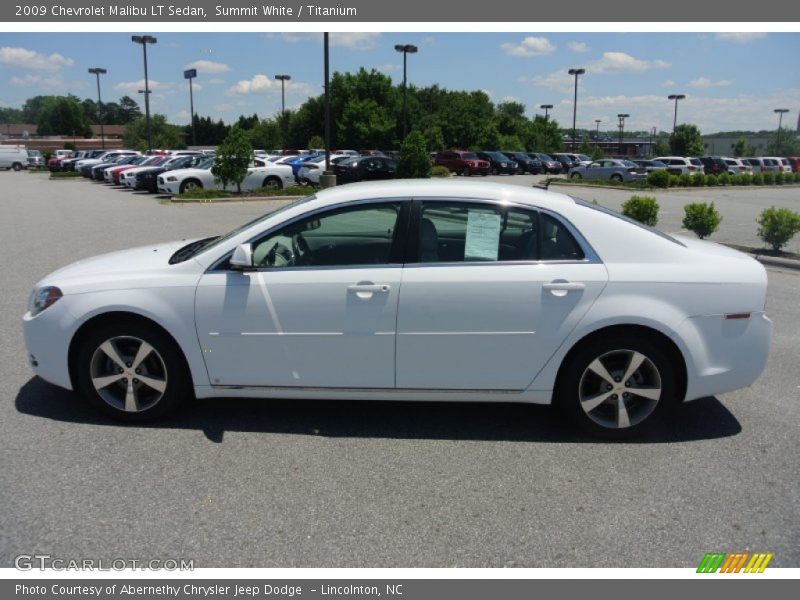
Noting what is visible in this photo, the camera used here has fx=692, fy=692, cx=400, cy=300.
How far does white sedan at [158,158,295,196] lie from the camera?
24656 millimetres

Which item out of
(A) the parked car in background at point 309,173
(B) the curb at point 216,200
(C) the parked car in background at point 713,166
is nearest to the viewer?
(B) the curb at point 216,200

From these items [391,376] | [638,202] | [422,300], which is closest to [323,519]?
[391,376]

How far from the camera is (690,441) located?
446cm

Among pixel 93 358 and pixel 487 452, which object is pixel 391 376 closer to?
pixel 487 452

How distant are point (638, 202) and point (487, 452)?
972cm

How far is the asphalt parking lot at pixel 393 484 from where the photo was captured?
3.26m

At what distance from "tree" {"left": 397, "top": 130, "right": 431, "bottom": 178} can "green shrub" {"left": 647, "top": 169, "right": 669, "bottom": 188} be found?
11654mm

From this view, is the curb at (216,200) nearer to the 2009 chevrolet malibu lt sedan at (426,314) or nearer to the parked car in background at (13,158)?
the 2009 chevrolet malibu lt sedan at (426,314)

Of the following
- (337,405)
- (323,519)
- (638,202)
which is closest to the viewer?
(323,519)

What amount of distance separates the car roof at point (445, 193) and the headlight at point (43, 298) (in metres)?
1.83

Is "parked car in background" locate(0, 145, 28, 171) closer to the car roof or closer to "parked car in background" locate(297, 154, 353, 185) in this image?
"parked car in background" locate(297, 154, 353, 185)

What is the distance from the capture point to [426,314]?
13.9 ft

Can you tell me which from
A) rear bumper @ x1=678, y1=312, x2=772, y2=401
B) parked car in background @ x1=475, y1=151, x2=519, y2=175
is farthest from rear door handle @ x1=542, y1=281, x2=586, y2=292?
parked car in background @ x1=475, y1=151, x2=519, y2=175

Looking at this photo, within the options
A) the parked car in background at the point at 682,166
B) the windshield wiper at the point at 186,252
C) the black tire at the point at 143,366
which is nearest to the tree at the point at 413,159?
the parked car in background at the point at 682,166
